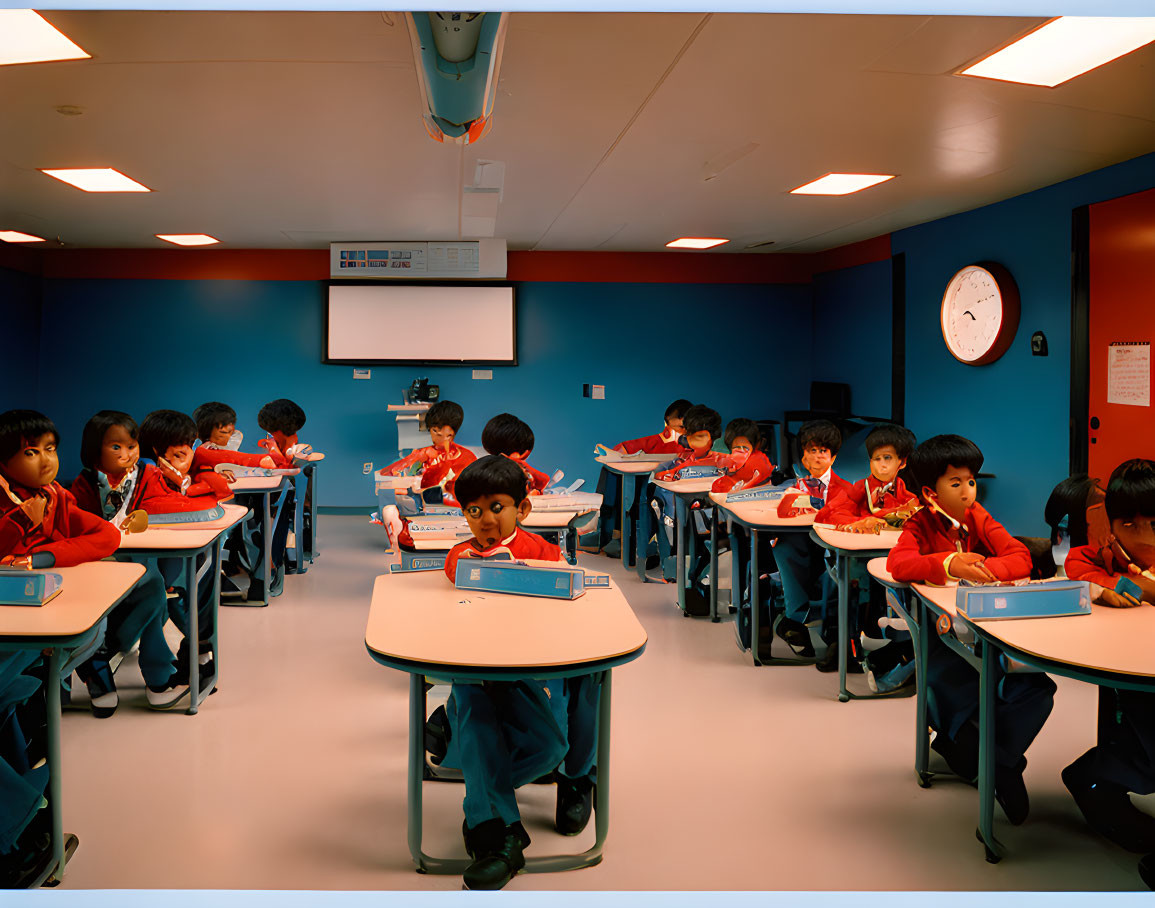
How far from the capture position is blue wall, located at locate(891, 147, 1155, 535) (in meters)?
4.67

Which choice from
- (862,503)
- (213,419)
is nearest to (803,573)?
(862,503)

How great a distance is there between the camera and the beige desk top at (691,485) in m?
4.55

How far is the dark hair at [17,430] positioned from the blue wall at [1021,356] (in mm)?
4696

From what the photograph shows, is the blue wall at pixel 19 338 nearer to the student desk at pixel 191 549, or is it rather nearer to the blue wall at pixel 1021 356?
the student desk at pixel 191 549

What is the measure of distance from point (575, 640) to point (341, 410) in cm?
662

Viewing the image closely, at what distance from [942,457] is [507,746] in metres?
1.53

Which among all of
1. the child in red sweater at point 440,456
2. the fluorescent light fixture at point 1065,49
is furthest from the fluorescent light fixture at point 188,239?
the fluorescent light fixture at point 1065,49

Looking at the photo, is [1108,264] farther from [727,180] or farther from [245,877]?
[245,877]

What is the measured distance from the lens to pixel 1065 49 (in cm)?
276

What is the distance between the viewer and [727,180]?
475cm

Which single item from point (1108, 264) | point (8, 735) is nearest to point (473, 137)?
point (8, 735)

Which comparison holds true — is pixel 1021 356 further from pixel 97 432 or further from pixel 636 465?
pixel 97 432

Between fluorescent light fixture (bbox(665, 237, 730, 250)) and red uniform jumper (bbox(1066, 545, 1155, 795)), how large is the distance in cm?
517

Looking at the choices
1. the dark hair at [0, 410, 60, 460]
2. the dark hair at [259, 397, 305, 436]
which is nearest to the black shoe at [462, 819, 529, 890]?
the dark hair at [0, 410, 60, 460]
